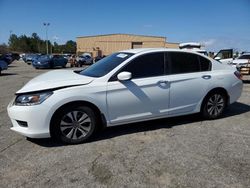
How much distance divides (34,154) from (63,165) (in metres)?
0.66

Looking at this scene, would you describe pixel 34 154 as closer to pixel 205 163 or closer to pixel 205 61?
pixel 205 163

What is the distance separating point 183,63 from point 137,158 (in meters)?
2.47

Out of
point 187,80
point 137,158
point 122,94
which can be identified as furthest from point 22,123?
point 187,80

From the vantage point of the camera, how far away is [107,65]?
555cm

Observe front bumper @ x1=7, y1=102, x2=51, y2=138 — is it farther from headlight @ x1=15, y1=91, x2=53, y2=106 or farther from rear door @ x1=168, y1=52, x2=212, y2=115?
rear door @ x1=168, y1=52, x2=212, y2=115

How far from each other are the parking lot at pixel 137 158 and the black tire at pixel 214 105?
0.42m

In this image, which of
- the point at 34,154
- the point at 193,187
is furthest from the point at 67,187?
the point at 193,187

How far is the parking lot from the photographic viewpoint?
12.0 ft

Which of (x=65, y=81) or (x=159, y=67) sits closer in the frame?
(x=65, y=81)

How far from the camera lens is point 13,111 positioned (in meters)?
4.75

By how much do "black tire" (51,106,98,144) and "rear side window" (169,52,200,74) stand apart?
6.26ft

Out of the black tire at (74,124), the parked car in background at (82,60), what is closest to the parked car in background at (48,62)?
the parked car in background at (82,60)

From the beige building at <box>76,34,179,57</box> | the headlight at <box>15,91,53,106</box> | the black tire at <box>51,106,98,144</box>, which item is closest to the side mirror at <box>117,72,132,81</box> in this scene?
the black tire at <box>51,106,98,144</box>

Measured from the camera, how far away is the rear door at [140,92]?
5098 mm
